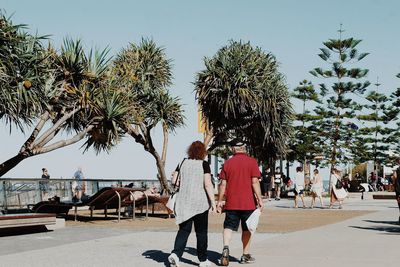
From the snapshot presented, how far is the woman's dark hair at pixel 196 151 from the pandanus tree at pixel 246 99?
64.6 feet

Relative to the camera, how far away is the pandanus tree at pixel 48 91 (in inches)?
596

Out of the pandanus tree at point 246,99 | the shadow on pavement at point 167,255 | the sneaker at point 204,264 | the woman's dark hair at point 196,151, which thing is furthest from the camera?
the pandanus tree at point 246,99

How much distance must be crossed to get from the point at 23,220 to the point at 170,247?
10.9ft

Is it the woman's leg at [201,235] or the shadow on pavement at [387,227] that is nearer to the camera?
the woman's leg at [201,235]

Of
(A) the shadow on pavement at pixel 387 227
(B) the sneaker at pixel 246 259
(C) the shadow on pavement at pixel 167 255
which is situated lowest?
(A) the shadow on pavement at pixel 387 227

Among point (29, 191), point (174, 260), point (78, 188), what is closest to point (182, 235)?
point (174, 260)

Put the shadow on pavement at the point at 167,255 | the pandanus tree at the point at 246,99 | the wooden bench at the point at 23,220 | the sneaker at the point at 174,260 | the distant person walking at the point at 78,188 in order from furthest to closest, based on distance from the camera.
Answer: the pandanus tree at the point at 246,99 → the distant person walking at the point at 78,188 → the wooden bench at the point at 23,220 → the shadow on pavement at the point at 167,255 → the sneaker at the point at 174,260

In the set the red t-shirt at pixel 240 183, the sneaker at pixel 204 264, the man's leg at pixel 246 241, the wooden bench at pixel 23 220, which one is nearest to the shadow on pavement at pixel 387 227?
the man's leg at pixel 246 241

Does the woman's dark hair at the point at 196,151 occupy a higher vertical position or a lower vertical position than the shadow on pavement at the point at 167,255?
higher

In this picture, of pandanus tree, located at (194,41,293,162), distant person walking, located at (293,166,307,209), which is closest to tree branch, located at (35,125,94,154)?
distant person walking, located at (293,166,307,209)

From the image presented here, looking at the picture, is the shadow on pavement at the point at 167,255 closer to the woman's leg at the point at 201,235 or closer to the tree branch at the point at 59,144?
the woman's leg at the point at 201,235

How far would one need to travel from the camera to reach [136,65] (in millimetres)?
27453

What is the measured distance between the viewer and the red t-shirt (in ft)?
27.0

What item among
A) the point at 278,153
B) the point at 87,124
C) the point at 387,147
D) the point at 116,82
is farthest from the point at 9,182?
the point at 387,147
